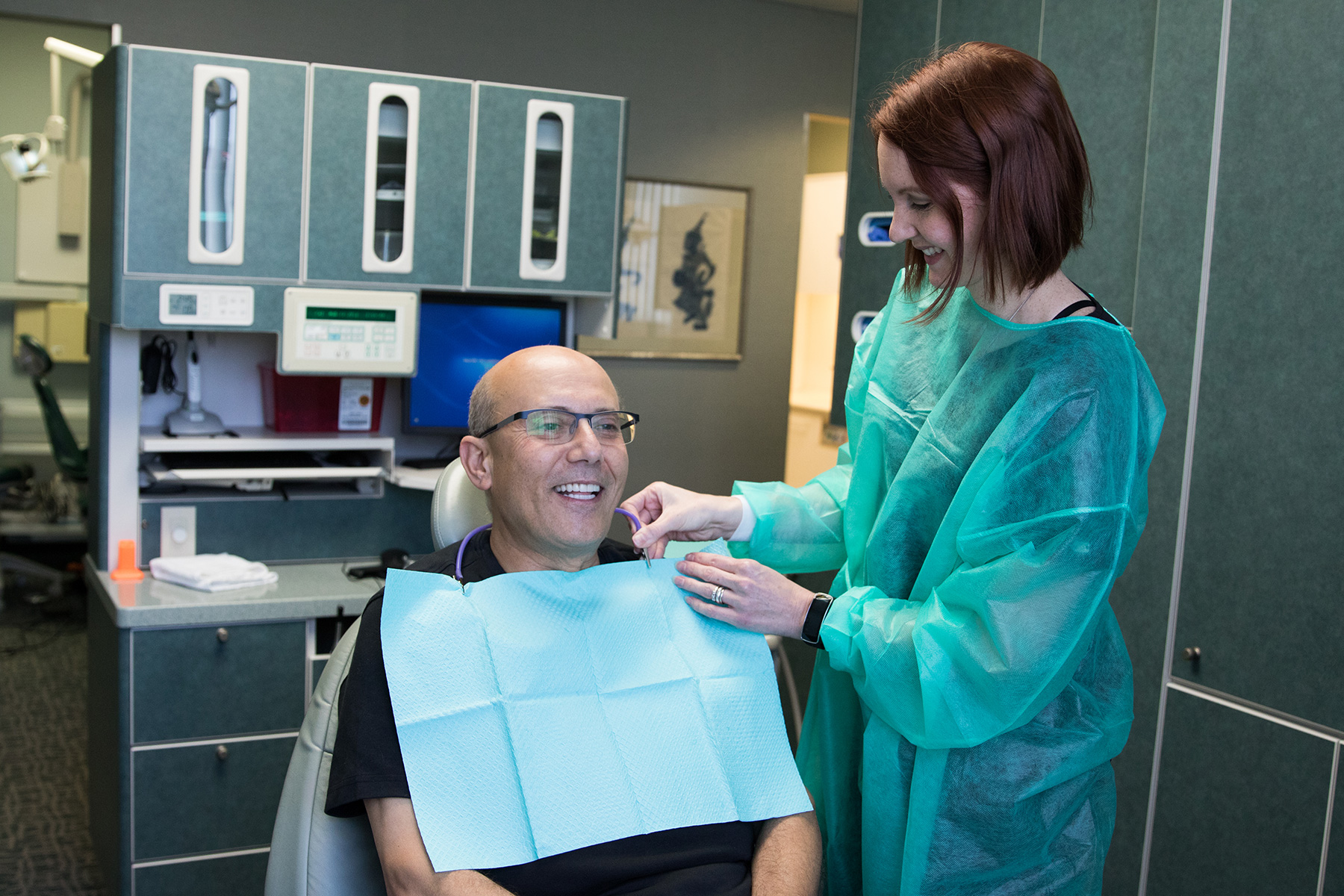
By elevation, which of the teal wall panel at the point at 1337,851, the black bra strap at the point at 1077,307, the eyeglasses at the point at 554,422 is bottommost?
the teal wall panel at the point at 1337,851

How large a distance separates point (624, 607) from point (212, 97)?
5.67 ft

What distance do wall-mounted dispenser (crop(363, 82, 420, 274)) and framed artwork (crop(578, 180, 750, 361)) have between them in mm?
2459

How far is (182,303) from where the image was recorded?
2535 millimetres

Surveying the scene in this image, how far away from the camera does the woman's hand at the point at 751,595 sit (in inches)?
54.6

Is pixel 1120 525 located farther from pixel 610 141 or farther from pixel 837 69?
pixel 837 69

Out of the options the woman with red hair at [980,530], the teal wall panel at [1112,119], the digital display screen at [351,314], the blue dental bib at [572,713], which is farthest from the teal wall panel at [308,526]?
the teal wall panel at [1112,119]

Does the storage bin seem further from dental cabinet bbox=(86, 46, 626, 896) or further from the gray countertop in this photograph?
the gray countertop

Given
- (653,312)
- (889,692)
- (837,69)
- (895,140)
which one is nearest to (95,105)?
(895,140)

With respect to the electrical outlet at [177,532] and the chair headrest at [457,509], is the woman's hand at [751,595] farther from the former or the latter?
the electrical outlet at [177,532]

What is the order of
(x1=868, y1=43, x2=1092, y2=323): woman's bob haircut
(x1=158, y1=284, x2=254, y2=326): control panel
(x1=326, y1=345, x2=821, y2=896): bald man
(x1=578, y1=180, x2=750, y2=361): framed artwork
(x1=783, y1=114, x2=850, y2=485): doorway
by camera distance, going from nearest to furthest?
(x1=868, y1=43, x2=1092, y2=323): woman's bob haircut, (x1=326, y1=345, x2=821, y2=896): bald man, (x1=158, y1=284, x2=254, y2=326): control panel, (x1=578, y1=180, x2=750, y2=361): framed artwork, (x1=783, y1=114, x2=850, y2=485): doorway

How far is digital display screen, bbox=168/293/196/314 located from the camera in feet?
8.29

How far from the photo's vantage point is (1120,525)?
1227 millimetres

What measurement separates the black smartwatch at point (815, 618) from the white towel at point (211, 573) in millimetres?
1682

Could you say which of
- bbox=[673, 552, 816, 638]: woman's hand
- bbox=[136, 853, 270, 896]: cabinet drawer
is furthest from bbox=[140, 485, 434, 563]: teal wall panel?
bbox=[673, 552, 816, 638]: woman's hand
